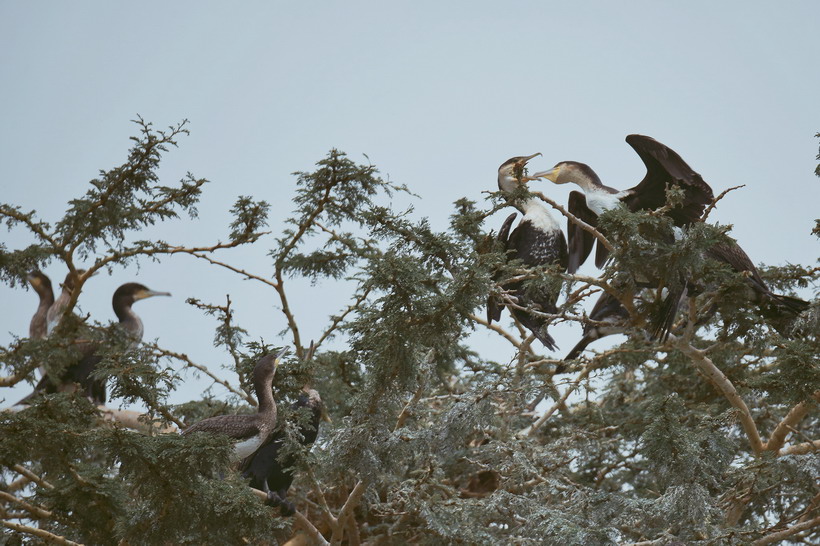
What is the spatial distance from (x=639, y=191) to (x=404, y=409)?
188 cm

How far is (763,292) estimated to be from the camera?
4.87m

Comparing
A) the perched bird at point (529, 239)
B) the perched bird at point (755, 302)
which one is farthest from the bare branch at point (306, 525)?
the perched bird at point (755, 302)

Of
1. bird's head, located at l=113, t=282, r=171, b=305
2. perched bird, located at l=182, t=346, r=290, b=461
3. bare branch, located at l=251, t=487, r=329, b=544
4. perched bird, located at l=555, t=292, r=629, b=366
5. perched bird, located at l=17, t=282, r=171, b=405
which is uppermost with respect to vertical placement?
bird's head, located at l=113, t=282, r=171, b=305

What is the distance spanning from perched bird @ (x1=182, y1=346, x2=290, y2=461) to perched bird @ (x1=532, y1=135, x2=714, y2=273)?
1740mm

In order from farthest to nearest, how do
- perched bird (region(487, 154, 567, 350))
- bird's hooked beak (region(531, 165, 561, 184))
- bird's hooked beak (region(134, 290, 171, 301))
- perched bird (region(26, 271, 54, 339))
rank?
bird's hooked beak (region(134, 290, 171, 301)) → perched bird (region(26, 271, 54, 339)) → perched bird (region(487, 154, 567, 350)) → bird's hooked beak (region(531, 165, 561, 184))

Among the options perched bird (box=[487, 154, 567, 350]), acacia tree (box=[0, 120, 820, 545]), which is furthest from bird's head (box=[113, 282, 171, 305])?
perched bird (box=[487, 154, 567, 350])

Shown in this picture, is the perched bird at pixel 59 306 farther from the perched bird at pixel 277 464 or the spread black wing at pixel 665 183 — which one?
the spread black wing at pixel 665 183

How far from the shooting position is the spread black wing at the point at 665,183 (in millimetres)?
5262

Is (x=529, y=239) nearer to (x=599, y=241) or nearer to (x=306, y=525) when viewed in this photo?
(x=599, y=241)

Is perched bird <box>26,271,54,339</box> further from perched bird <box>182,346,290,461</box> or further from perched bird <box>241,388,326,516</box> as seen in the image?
perched bird <box>182,346,290,461</box>

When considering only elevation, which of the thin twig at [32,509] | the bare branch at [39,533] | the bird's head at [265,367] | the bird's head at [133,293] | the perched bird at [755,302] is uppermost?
the bird's head at [133,293]

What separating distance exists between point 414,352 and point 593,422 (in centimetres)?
289

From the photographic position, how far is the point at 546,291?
5164 mm

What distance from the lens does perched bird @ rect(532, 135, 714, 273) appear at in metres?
5.28
